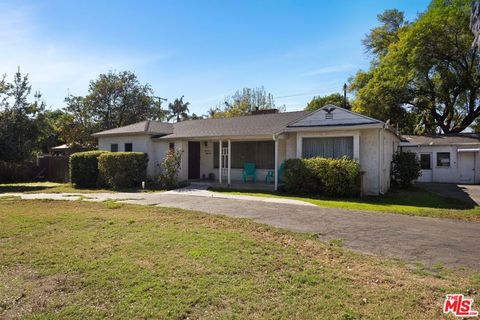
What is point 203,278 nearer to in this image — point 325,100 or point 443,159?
point 443,159

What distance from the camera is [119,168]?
15.6 meters

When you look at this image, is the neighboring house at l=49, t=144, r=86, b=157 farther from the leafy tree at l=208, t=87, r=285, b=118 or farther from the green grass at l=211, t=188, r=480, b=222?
the green grass at l=211, t=188, r=480, b=222

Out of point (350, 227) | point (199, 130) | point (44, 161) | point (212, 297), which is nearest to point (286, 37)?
point (199, 130)

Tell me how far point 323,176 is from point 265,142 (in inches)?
191

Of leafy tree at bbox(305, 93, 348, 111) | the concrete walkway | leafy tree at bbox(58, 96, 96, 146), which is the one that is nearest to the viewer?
the concrete walkway

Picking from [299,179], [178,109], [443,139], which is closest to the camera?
[299,179]

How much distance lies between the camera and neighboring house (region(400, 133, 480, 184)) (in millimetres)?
19547

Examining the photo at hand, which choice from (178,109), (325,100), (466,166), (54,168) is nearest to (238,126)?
(54,168)

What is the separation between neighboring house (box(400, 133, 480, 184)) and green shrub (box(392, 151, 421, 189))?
5808mm

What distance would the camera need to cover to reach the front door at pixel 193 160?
708 inches

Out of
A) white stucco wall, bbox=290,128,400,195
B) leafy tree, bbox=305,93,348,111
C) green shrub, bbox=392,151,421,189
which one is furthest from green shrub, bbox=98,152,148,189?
leafy tree, bbox=305,93,348,111

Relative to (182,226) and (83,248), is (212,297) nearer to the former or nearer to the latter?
(83,248)

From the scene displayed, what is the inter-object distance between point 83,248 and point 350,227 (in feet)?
18.1

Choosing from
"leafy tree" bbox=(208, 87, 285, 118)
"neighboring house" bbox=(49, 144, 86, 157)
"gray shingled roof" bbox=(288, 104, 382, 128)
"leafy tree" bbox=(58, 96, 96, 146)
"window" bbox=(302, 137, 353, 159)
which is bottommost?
"window" bbox=(302, 137, 353, 159)
